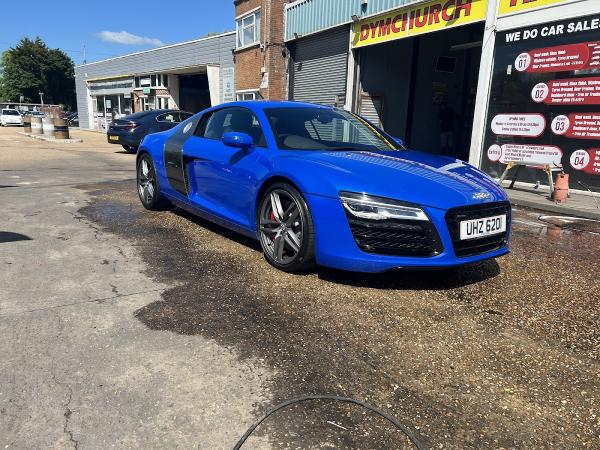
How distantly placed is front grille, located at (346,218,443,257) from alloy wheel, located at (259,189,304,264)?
0.49 m

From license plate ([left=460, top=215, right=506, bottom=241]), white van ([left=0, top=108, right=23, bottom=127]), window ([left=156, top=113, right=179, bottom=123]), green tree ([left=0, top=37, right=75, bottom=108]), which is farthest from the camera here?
green tree ([left=0, top=37, right=75, bottom=108])

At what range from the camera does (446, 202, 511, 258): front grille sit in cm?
307

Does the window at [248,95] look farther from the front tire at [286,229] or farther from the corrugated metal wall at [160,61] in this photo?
the front tire at [286,229]

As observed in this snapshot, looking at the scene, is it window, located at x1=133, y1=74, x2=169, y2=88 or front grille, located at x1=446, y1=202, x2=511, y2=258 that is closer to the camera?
front grille, located at x1=446, y1=202, x2=511, y2=258

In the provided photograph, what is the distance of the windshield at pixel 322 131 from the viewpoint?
3.97m

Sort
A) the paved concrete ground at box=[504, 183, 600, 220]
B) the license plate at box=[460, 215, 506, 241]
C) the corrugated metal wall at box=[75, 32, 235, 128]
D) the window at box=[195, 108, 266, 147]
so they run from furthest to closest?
the corrugated metal wall at box=[75, 32, 235, 128] → the paved concrete ground at box=[504, 183, 600, 220] → the window at box=[195, 108, 266, 147] → the license plate at box=[460, 215, 506, 241]

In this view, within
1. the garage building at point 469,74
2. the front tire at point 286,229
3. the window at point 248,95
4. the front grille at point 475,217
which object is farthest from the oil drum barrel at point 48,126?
the front grille at point 475,217

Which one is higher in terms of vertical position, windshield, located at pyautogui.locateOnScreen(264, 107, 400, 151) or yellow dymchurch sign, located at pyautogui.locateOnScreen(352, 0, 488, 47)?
yellow dymchurch sign, located at pyautogui.locateOnScreen(352, 0, 488, 47)

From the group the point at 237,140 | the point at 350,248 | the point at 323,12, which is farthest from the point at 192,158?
the point at 323,12

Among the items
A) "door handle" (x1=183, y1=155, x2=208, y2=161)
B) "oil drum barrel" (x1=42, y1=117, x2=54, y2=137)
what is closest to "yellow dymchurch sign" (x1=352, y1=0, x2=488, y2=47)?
"door handle" (x1=183, y1=155, x2=208, y2=161)

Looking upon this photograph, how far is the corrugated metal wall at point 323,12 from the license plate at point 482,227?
9.75 m

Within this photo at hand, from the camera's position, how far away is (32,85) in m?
70.2

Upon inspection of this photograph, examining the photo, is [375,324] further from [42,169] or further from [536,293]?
[42,169]

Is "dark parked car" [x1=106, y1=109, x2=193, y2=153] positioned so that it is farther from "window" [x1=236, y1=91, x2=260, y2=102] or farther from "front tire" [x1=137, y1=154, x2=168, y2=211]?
"front tire" [x1=137, y1=154, x2=168, y2=211]
